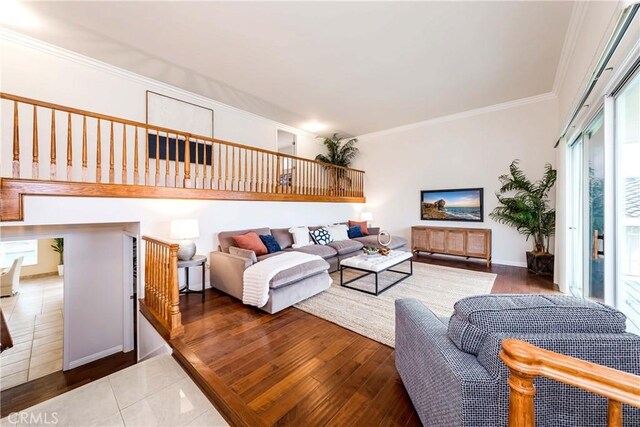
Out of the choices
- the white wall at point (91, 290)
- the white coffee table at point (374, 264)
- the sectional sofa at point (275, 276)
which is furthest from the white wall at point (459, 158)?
the white wall at point (91, 290)

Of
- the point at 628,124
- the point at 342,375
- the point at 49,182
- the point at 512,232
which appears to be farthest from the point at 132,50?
the point at 512,232

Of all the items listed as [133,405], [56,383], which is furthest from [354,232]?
[56,383]

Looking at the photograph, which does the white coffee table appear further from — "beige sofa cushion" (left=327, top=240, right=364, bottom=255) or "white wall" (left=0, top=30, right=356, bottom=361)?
"white wall" (left=0, top=30, right=356, bottom=361)

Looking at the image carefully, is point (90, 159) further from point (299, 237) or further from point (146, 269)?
point (299, 237)

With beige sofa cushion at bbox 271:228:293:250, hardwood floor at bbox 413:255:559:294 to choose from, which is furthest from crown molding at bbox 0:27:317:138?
hardwood floor at bbox 413:255:559:294

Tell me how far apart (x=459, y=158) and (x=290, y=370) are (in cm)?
579

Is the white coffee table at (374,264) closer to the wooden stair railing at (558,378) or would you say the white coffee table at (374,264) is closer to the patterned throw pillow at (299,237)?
the patterned throw pillow at (299,237)

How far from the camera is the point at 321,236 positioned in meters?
5.08

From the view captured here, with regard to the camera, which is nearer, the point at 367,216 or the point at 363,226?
the point at 363,226

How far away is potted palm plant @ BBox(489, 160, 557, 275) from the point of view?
4.44 m

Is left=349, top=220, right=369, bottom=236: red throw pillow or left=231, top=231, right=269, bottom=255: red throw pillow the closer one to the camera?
left=231, top=231, right=269, bottom=255: red throw pillow

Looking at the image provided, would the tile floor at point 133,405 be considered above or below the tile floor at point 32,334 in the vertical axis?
above

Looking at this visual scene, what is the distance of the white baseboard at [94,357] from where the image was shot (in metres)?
3.63

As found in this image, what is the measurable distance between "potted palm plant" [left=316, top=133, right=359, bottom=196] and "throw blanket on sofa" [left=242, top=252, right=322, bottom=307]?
4.25 metres
